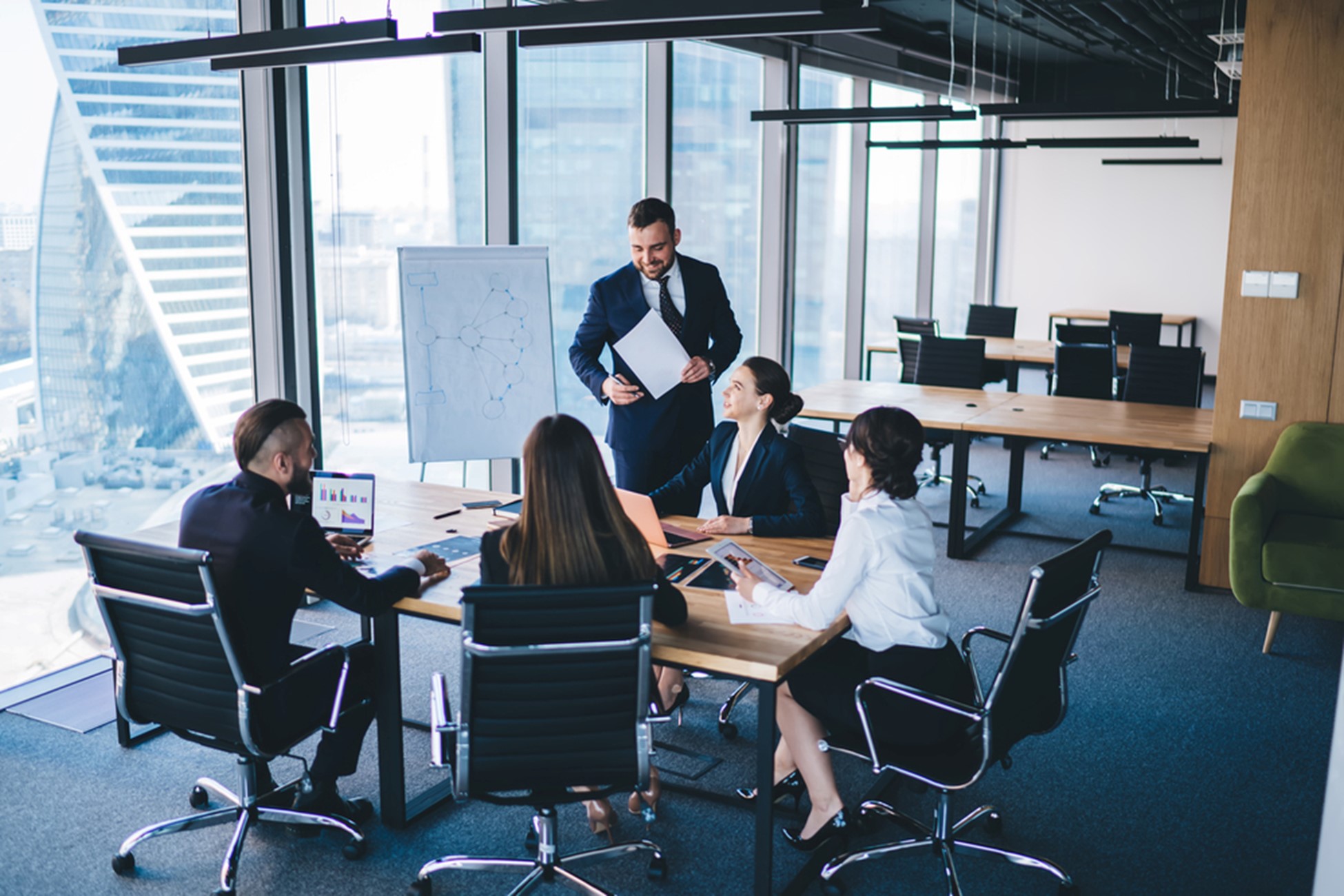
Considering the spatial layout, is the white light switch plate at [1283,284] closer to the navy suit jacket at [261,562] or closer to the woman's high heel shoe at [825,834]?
the woman's high heel shoe at [825,834]

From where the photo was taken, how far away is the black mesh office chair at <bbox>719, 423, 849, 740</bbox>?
13.3 feet

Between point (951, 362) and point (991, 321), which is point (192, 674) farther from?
point (991, 321)

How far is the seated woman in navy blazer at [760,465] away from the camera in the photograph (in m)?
3.73

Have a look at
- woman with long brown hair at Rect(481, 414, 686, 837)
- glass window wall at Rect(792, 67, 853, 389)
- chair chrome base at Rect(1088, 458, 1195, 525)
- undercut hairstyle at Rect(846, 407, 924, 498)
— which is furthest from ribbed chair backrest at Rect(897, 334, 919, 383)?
woman with long brown hair at Rect(481, 414, 686, 837)

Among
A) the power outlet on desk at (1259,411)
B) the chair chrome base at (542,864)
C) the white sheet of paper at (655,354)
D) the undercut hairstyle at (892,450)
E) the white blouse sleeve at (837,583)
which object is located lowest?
the chair chrome base at (542,864)

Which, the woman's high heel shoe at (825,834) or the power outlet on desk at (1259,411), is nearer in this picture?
the woman's high heel shoe at (825,834)

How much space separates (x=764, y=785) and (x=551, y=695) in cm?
60

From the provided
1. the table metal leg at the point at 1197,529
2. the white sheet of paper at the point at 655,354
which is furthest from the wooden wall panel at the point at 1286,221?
the white sheet of paper at the point at 655,354

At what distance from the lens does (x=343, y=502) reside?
12.0ft

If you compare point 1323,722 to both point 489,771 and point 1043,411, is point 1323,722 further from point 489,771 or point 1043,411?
point 489,771

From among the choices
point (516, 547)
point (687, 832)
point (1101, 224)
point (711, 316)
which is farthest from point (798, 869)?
point (1101, 224)

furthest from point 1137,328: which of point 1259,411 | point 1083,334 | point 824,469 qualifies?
point 824,469

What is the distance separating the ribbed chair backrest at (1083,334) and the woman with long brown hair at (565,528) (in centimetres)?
723

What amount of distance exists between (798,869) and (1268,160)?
13.6 ft
